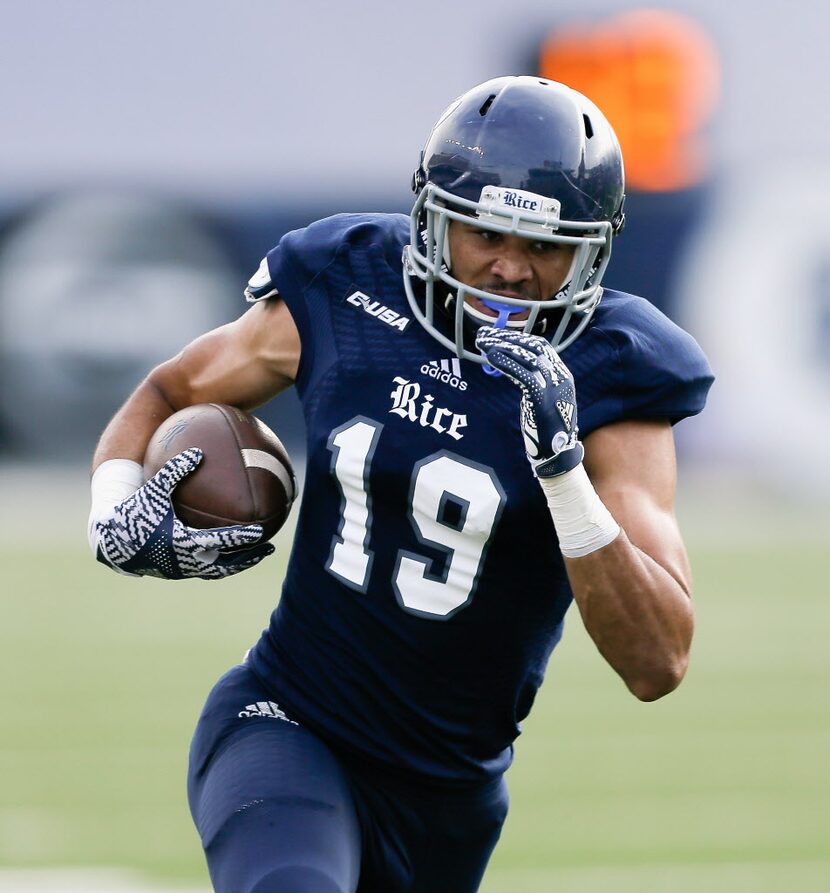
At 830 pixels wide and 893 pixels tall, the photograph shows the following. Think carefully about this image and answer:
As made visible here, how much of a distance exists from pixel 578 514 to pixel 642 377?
31cm

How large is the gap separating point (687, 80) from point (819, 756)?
6988 mm

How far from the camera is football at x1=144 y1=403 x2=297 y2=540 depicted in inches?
110

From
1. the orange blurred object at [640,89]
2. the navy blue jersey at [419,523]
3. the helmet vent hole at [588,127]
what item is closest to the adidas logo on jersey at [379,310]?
the navy blue jersey at [419,523]

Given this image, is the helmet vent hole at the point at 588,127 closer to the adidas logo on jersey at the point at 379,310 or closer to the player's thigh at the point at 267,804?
the adidas logo on jersey at the point at 379,310

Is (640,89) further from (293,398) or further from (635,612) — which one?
(635,612)

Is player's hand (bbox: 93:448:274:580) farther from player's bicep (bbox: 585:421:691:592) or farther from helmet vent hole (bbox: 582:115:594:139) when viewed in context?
helmet vent hole (bbox: 582:115:594:139)

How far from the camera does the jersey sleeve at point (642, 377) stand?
8.70 feet

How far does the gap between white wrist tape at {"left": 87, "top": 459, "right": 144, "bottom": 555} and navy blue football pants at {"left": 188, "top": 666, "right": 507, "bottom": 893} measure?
35 centimetres

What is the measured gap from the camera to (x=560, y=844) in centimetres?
444

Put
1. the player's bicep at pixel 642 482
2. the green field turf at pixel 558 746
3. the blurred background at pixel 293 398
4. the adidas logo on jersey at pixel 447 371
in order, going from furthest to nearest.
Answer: the blurred background at pixel 293 398 → the green field turf at pixel 558 746 → the adidas logo on jersey at pixel 447 371 → the player's bicep at pixel 642 482

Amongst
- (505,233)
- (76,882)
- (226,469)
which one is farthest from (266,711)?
(76,882)

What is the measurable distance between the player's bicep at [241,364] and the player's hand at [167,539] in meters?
0.23

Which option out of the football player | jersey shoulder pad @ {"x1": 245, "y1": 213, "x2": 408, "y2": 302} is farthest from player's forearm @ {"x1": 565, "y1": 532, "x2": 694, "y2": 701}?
jersey shoulder pad @ {"x1": 245, "y1": 213, "x2": 408, "y2": 302}

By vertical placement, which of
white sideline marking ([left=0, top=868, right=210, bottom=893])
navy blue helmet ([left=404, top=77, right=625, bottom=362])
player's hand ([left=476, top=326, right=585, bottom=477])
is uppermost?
navy blue helmet ([left=404, top=77, right=625, bottom=362])
